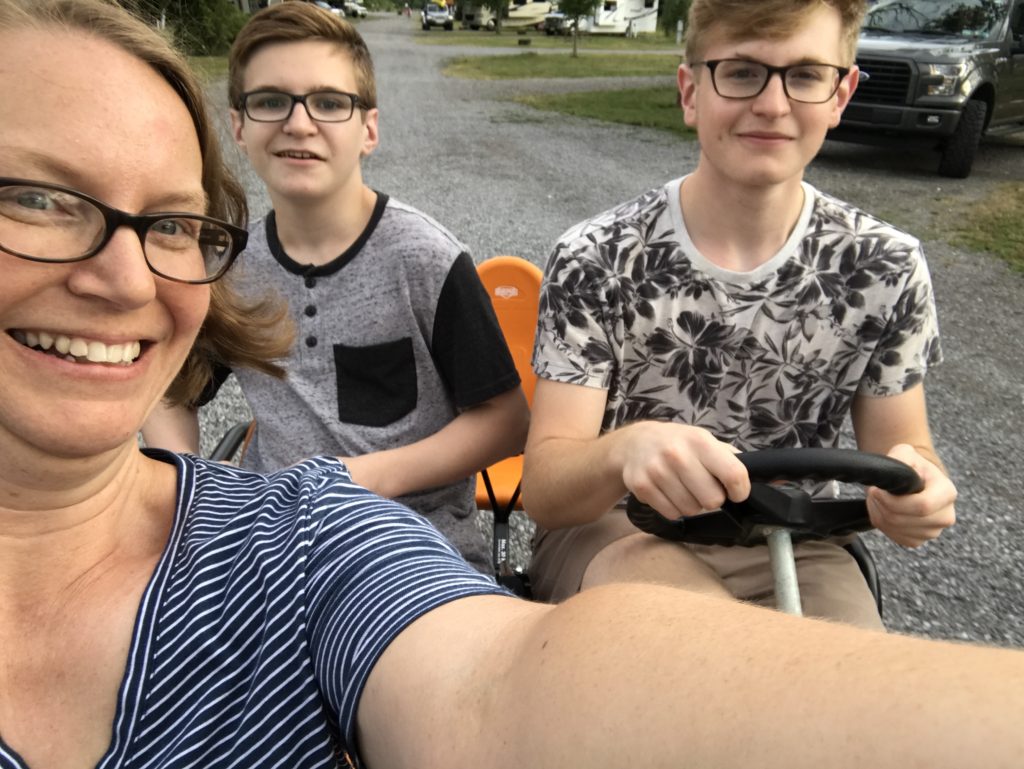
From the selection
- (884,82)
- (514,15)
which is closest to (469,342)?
(884,82)

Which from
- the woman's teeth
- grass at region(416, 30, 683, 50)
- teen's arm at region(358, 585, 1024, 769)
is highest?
the woman's teeth

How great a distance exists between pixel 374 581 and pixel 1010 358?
5020 mm

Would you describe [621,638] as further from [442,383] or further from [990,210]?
[990,210]

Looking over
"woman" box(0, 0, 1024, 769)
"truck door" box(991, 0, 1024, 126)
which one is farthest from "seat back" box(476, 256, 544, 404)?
"truck door" box(991, 0, 1024, 126)

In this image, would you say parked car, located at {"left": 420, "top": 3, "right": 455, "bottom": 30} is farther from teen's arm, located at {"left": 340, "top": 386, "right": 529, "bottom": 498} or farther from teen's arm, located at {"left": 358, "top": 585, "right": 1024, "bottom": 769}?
teen's arm, located at {"left": 358, "top": 585, "right": 1024, "bottom": 769}

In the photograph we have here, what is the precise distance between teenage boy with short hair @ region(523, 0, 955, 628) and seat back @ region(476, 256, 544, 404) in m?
0.49

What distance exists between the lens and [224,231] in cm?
123

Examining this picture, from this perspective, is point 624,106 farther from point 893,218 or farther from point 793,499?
point 793,499

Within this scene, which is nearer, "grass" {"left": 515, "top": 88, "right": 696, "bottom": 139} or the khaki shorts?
the khaki shorts

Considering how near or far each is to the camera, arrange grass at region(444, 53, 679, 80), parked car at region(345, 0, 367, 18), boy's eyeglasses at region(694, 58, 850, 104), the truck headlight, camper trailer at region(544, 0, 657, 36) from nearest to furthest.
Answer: boy's eyeglasses at region(694, 58, 850, 104) < the truck headlight < grass at region(444, 53, 679, 80) < camper trailer at region(544, 0, 657, 36) < parked car at region(345, 0, 367, 18)

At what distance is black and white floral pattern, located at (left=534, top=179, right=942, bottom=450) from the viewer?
1874mm

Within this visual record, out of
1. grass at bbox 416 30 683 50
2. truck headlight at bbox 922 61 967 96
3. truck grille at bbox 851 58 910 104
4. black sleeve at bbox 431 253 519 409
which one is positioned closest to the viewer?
black sleeve at bbox 431 253 519 409

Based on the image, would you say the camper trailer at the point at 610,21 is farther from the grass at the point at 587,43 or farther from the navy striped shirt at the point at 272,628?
the navy striped shirt at the point at 272,628

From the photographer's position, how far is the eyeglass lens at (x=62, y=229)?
3.07 feet
